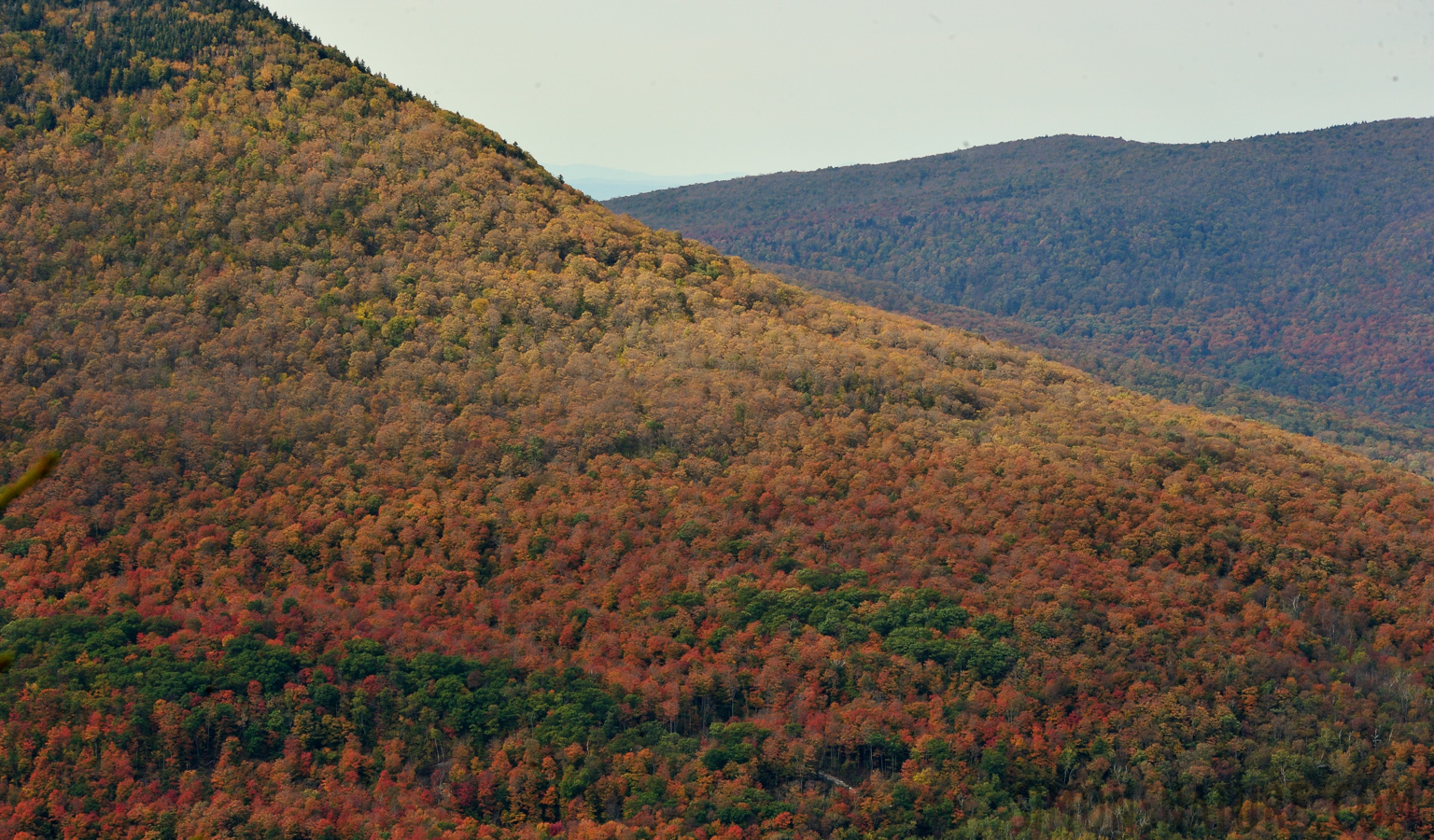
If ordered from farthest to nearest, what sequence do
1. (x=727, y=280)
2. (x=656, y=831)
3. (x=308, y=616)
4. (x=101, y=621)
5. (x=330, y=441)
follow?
(x=727, y=280)
(x=330, y=441)
(x=308, y=616)
(x=101, y=621)
(x=656, y=831)

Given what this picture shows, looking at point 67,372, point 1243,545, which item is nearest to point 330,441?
point 67,372

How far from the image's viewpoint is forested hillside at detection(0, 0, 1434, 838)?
73.7 meters

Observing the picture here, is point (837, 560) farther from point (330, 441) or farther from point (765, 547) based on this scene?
point (330, 441)

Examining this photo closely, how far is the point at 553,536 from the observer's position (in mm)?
93000

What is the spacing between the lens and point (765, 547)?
304 feet

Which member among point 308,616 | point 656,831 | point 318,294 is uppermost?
point 318,294

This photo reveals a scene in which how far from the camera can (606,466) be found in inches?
3895

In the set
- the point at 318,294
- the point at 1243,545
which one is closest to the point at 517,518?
the point at 318,294

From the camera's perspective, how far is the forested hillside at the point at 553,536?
73.7 metres

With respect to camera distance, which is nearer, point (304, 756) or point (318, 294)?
point (304, 756)

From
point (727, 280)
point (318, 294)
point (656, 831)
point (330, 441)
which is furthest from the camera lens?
point (727, 280)

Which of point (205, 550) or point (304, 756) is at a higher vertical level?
point (205, 550)

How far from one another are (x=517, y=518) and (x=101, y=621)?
27.7 metres

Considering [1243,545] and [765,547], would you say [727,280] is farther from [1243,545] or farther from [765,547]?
[1243,545]
